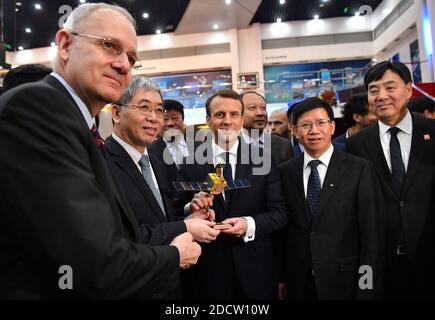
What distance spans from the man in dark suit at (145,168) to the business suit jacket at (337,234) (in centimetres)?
65

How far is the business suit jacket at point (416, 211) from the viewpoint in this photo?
203cm

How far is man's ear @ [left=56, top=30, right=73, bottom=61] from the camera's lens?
46.5 inches

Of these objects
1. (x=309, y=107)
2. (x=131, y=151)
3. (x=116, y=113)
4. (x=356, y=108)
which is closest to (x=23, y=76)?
(x=116, y=113)

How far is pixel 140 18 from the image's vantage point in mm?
12320

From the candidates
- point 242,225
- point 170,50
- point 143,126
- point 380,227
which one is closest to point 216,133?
point 143,126

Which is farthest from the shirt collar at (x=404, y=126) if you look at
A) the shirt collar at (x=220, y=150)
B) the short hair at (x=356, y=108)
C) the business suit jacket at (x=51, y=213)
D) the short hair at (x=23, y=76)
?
the short hair at (x=23, y=76)

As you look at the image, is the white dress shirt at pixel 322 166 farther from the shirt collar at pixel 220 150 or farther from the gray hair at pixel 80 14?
the gray hair at pixel 80 14

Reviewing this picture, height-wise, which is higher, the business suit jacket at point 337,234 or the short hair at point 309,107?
the short hair at point 309,107

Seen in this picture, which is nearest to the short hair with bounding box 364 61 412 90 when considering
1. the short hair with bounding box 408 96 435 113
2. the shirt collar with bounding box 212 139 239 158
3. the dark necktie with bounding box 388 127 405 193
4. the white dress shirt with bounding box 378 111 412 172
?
the white dress shirt with bounding box 378 111 412 172

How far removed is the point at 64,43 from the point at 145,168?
0.80 metres

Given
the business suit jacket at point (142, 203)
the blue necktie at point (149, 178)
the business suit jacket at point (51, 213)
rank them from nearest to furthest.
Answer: the business suit jacket at point (51, 213) → the business suit jacket at point (142, 203) → the blue necktie at point (149, 178)

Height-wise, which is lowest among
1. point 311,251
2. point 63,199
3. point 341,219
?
point 311,251
